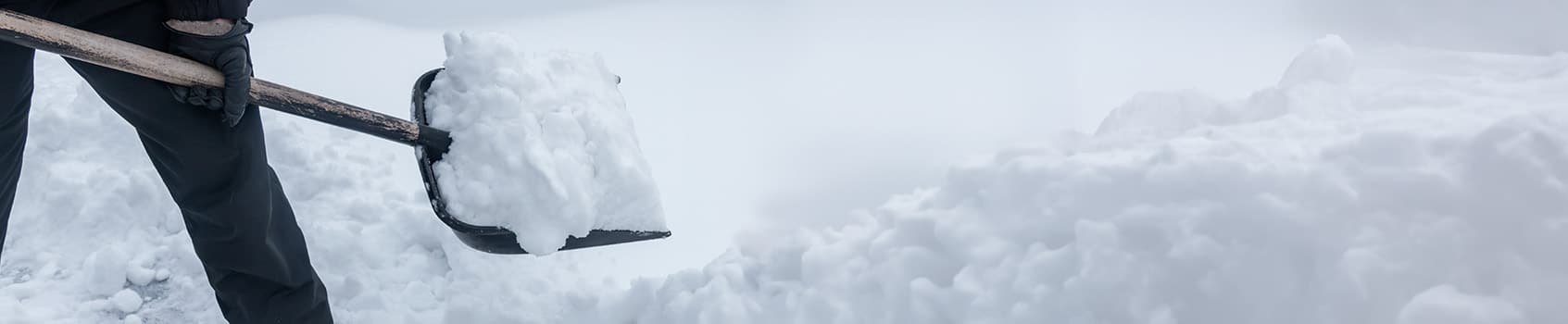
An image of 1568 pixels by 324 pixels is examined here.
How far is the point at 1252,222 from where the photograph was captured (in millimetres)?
1249

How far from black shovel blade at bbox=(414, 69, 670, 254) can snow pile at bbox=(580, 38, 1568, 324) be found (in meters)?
0.29

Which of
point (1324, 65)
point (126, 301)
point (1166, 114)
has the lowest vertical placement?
point (126, 301)

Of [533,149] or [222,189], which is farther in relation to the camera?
[533,149]

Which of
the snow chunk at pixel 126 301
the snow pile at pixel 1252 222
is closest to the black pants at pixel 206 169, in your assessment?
the snow chunk at pixel 126 301

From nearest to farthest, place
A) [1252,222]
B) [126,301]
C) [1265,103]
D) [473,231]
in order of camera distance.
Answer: [1252,222]
[1265,103]
[473,231]
[126,301]

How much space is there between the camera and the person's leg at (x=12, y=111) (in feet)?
4.78

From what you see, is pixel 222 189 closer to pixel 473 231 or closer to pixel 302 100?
pixel 302 100

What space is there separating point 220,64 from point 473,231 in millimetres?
531

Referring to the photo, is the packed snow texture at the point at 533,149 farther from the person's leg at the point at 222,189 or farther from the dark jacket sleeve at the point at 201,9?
the dark jacket sleeve at the point at 201,9

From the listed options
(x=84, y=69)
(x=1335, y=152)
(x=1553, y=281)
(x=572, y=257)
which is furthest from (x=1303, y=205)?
(x=84, y=69)

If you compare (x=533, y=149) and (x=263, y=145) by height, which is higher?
(x=533, y=149)

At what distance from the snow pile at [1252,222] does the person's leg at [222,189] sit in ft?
2.34

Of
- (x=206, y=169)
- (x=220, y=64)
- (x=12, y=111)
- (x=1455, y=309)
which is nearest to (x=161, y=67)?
(x=220, y=64)

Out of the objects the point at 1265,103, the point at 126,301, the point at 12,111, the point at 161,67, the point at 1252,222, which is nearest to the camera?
the point at 1252,222
